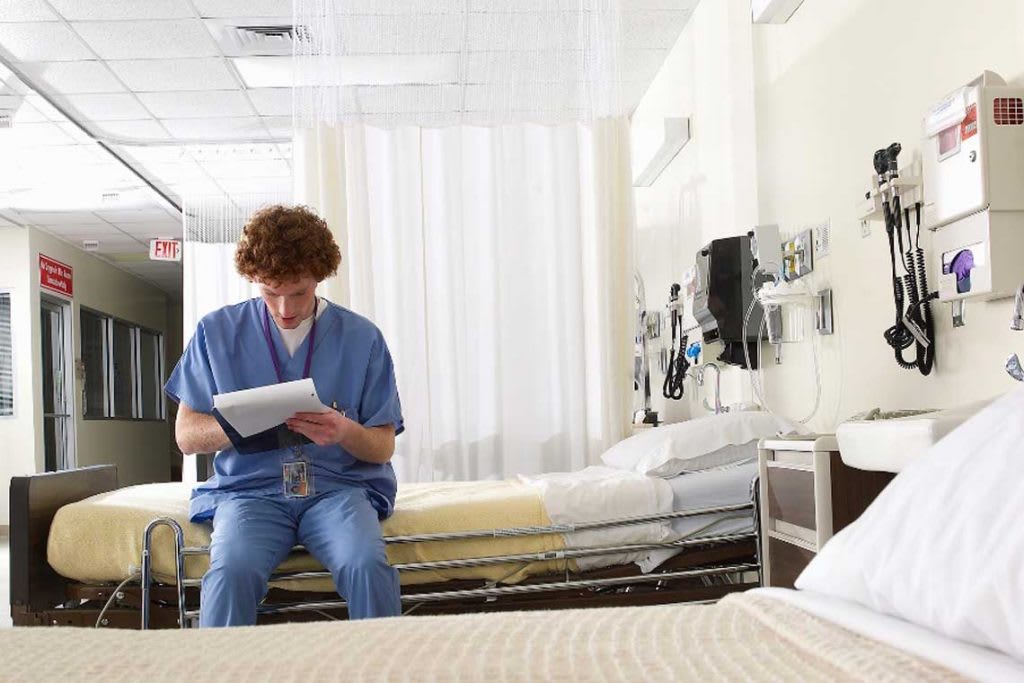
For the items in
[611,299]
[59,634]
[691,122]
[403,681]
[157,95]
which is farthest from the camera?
[157,95]

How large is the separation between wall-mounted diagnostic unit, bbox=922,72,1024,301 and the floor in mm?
2565

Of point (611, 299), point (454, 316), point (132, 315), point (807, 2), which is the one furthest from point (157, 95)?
point (132, 315)

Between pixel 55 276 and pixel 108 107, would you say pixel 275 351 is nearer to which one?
pixel 108 107

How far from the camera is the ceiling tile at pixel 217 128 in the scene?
239 inches

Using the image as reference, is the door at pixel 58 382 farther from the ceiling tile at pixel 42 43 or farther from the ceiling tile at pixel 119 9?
the ceiling tile at pixel 119 9

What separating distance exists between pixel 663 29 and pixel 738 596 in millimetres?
3849

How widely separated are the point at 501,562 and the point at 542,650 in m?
1.81

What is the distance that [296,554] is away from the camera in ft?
8.97

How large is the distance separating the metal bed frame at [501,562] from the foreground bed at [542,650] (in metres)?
1.52

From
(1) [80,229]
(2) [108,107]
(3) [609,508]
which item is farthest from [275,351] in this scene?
(1) [80,229]

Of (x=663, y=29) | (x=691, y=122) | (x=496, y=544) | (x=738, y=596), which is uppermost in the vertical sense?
(x=663, y=29)

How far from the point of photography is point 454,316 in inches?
161

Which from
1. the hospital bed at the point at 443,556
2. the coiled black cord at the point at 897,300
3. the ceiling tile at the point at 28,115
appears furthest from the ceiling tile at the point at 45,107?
the coiled black cord at the point at 897,300

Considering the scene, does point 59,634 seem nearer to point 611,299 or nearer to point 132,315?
point 611,299
